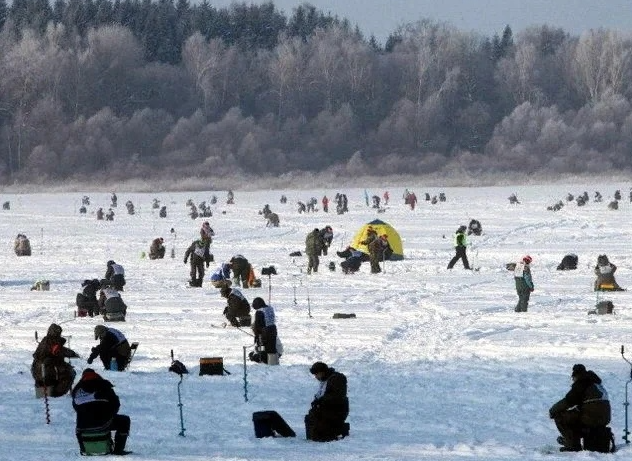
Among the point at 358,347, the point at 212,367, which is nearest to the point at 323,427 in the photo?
the point at 212,367

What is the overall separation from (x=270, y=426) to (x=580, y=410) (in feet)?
9.42

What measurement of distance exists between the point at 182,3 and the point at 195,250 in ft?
338

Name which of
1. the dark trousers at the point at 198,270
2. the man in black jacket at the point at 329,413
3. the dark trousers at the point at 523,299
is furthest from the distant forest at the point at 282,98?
the man in black jacket at the point at 329,413

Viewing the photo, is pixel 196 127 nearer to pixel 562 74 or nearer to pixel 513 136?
pixel 513 136

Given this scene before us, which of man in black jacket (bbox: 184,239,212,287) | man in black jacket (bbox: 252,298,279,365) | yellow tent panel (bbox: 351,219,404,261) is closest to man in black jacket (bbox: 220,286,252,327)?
man in black jacket (bbox: 252,298,279,365)

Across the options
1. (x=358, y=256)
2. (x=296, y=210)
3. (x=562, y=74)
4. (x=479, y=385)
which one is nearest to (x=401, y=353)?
(x=479, y=385)

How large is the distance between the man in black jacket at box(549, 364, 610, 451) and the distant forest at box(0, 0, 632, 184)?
83.0 metres

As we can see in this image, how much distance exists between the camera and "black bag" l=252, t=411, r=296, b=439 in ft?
36.4

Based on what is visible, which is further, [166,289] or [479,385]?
[166,289]

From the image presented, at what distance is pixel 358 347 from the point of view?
17312mm

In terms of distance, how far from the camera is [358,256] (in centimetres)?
2903

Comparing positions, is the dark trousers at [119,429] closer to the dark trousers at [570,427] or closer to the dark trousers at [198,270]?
the dark trousers at [570,427]

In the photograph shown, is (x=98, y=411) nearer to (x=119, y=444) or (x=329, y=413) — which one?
(x=119, y=444)

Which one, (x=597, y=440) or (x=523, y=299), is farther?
(x=523, y=299)
